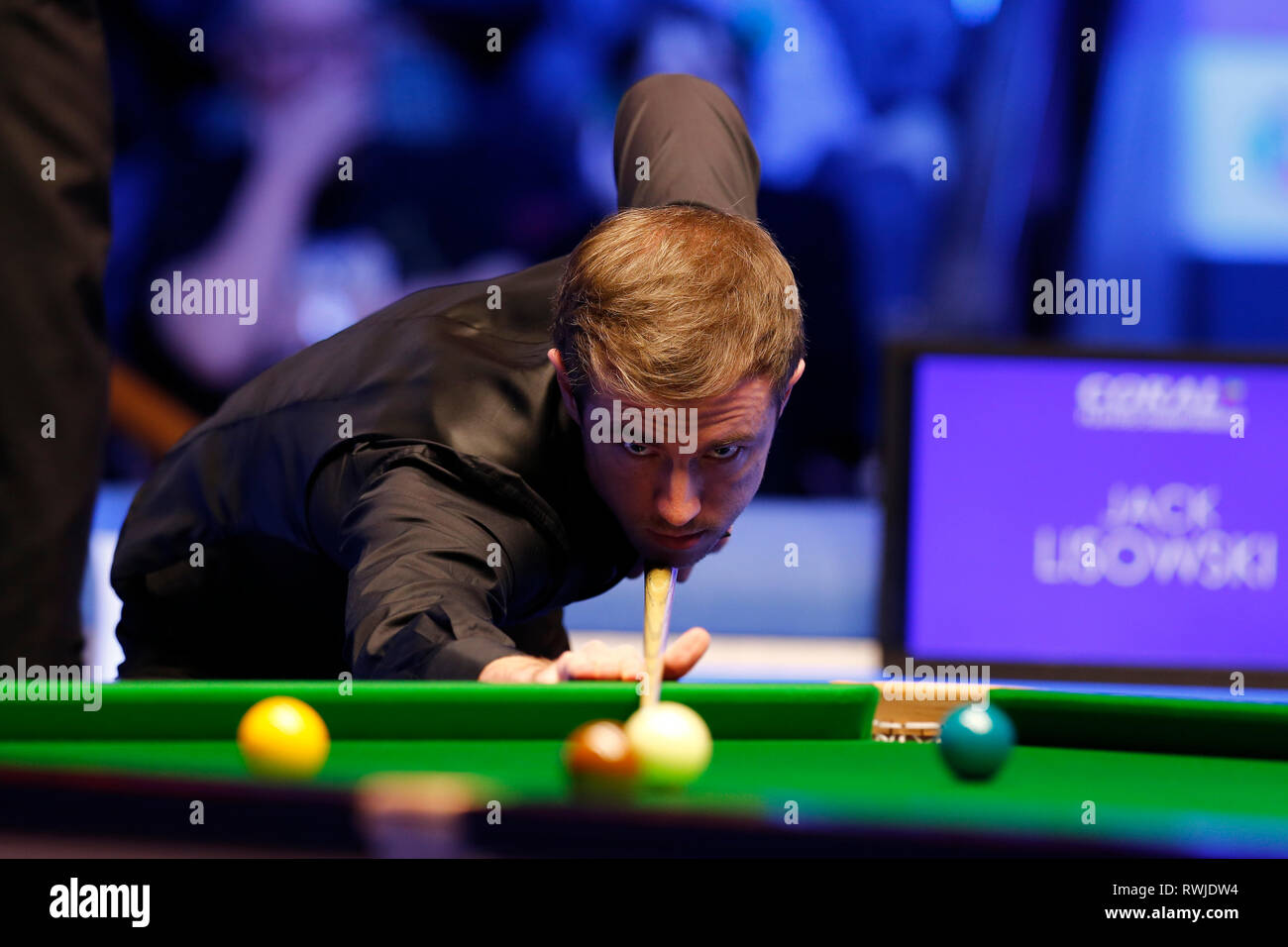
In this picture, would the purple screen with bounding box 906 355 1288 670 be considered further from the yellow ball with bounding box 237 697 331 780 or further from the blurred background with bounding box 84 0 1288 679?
the yellow ball with bounding box 237 697 331 780

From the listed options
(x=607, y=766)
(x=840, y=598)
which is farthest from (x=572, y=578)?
(x=840, y=598)

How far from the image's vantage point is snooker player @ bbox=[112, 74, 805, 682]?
79.9 inches

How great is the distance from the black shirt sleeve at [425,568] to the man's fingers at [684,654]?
0.21 m

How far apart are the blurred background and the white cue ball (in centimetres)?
462

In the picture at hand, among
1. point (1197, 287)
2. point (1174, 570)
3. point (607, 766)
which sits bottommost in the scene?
point (607, 766)

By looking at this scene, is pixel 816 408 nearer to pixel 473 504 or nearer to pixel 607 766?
pixel 473 504

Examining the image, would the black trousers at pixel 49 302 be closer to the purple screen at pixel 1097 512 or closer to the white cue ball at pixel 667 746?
the white cue ball at pixel 667 746

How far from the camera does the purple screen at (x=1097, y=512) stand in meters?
4.30

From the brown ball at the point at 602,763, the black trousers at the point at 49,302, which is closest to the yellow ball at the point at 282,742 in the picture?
the brown ball at the point at 602,763

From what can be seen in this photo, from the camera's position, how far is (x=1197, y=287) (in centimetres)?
662

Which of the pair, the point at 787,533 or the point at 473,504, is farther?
the point at 787,533
